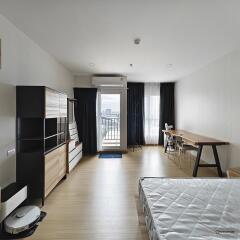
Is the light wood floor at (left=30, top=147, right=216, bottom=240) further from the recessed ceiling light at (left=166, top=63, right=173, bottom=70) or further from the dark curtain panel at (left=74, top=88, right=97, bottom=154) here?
the recessed ceiling light at (left=166, top=63, right=173, bottom=70)

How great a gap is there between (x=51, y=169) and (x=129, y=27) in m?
2.48

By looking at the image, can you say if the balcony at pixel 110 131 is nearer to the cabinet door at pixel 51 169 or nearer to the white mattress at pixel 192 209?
the cabinet door at pixel 51 169

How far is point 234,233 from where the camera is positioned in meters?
1.33

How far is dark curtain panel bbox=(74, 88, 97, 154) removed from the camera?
6.33 metres

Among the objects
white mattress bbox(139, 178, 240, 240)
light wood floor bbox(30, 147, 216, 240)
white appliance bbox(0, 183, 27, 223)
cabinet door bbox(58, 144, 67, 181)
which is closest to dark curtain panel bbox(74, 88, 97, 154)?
light wood floor bbox(30, 147, 216, 240)

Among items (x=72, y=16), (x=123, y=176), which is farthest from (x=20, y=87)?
(x=123, y=176)

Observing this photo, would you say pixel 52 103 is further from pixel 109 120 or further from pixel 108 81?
pixel 109 120

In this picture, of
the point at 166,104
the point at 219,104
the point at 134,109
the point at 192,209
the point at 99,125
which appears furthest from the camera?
the point at 166,104

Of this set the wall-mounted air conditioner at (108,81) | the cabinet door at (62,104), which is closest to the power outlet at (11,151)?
the cabinet door at (62,104)

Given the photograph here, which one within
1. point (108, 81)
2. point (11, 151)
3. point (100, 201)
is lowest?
point (100, 201)

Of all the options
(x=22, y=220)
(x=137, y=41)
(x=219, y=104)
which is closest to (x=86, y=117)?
(x=137, y=41)

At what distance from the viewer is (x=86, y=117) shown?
6.33 meters

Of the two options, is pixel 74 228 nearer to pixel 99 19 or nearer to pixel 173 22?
pixel 99 19

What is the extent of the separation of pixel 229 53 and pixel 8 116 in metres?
4.17
